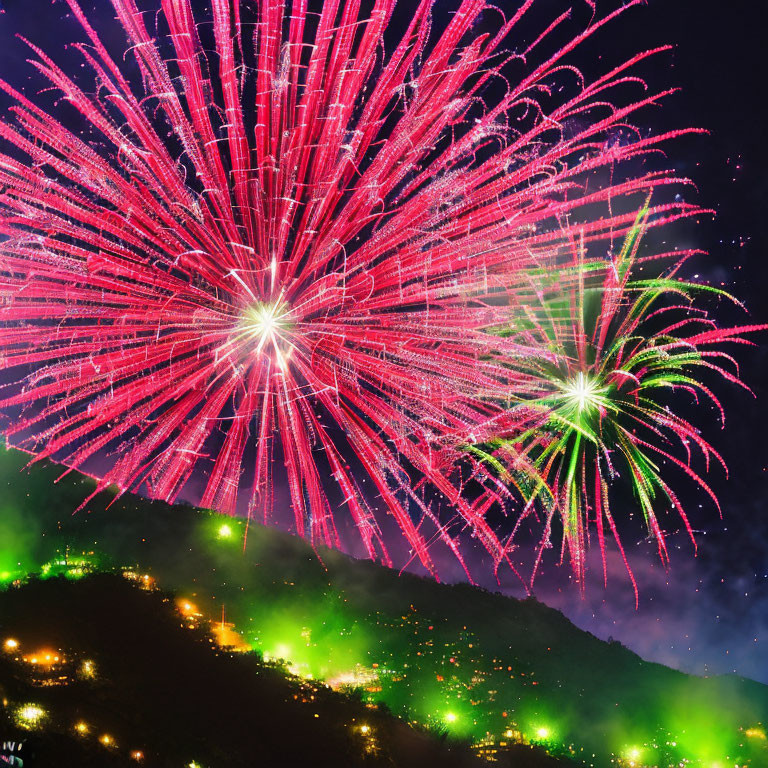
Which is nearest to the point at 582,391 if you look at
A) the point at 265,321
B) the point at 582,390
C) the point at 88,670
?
the point at 582,390

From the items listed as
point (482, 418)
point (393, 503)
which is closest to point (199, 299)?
point (393, 503)

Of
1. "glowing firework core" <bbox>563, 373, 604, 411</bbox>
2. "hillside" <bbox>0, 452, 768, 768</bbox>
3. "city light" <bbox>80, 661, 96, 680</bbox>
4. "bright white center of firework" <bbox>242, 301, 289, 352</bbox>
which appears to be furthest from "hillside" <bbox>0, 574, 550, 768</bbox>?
"glowing firework core" <bbox>563, 373, 604, 411</bbox>

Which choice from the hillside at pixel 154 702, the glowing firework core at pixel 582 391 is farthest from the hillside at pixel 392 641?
the glowing firework core at pixel 582 391

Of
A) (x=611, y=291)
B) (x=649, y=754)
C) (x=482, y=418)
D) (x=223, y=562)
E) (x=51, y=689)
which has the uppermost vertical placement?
(x=611, y=291)

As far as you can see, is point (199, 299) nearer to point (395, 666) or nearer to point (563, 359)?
point (563, 359)

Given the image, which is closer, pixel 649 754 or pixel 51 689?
pixel 51 689

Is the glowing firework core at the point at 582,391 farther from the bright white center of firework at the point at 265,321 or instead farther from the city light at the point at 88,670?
the city light at the point at 88,670

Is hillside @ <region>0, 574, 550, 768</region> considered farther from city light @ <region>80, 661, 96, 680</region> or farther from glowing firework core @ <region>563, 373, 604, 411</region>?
glowing firework core @ <region>563, 373, 604, 411</region>

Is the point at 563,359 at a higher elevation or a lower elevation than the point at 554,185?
lower
